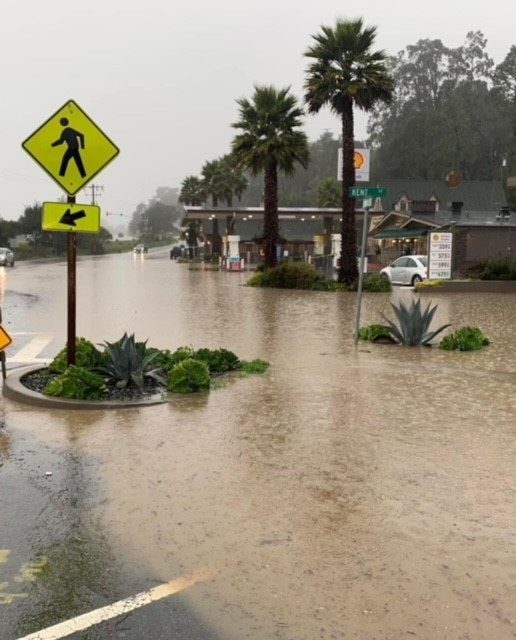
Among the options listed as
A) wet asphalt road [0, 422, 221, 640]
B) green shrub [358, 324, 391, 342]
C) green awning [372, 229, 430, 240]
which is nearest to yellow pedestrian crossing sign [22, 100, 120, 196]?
wet asphalt road [0, 422, 221, 640]

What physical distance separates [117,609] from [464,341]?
374 inches

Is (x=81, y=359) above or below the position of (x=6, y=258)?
below

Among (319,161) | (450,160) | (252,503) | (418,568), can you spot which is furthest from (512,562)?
(319,161)

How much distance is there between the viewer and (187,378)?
26.5ft

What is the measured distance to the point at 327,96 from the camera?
2723 cm

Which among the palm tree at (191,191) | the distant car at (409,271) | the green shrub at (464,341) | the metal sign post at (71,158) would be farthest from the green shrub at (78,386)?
the palm tree at (191,191)

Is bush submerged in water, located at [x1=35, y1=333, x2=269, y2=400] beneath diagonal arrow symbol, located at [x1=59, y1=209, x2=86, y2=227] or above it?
beneath

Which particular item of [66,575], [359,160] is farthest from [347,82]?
[66,575]

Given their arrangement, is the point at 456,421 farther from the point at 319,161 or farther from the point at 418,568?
the point at 319,161

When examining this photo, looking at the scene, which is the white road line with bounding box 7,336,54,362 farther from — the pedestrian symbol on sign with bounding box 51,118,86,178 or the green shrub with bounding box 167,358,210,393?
the pedestrian symbol on sign with bounding box 51,118,86,178

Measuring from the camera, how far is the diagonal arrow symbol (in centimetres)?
800

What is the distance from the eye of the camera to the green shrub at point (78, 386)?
7.46 m

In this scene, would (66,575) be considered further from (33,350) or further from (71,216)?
(33,350)

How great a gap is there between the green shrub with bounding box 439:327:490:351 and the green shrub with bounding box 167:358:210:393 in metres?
5.33
